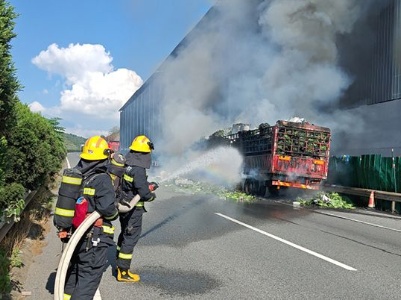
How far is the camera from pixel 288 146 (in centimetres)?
1588

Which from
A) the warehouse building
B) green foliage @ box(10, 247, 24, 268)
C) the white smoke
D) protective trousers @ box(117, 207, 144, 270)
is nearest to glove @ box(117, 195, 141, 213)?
protective trousers @ box(117, 207, 144, 270)

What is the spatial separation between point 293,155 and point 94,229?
42.3 ft

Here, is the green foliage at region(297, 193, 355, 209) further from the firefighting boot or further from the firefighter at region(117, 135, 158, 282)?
the firefighting boot

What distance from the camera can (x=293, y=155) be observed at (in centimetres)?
1597

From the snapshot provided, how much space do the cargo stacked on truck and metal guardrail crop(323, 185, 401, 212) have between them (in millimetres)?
768

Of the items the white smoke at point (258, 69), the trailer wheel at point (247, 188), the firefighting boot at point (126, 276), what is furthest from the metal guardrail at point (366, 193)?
the firefighting boot at point (126, 276)

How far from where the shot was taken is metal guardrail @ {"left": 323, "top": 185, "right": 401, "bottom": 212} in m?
13.7

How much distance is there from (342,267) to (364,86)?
17443 mm

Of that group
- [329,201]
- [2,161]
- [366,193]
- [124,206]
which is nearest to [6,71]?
[2,161]

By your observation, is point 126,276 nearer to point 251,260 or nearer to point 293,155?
point 251,260

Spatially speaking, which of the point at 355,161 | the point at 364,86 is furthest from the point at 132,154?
the point at 364,86

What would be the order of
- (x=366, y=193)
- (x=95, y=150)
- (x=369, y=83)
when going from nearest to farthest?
(x=95, y=150)
(x=366, y=193)
(x=369, y=83)

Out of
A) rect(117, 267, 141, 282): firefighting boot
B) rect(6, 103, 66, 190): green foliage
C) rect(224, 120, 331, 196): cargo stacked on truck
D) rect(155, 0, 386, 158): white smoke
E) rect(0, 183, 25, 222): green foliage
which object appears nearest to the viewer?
rect(0, 183, 25, 222): green foliage

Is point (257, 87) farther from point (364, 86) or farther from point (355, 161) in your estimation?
point (355, 161)
